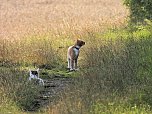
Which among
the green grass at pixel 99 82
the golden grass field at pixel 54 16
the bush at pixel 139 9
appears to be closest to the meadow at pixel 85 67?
the green grass at pixel 99 82

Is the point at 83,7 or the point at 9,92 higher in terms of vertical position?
the point at 83,7

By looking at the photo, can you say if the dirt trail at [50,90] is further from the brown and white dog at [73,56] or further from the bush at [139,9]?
the bush at [139,9]

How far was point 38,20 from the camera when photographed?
26984 mm

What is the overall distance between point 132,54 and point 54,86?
217 cm

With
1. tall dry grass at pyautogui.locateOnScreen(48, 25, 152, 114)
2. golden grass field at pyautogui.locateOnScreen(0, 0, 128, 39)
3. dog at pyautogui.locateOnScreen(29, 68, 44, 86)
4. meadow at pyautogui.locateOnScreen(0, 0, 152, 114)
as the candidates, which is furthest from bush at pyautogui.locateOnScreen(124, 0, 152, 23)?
dog at pyautogui.locateOnScreen(29, 68, 44, 86)

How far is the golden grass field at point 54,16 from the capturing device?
71.8 feet

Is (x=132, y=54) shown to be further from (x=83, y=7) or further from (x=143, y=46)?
(x=83, y=7)

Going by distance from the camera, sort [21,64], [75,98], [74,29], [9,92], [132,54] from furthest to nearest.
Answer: [74,29], [21,64], [132,54], [9,92], [75,98]

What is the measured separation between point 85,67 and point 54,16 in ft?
47.9

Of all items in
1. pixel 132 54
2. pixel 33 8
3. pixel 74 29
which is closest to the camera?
pixel 132 54

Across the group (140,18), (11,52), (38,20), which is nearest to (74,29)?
(140,18)

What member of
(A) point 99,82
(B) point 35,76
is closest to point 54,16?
(B) point 35,76

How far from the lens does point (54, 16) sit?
29016 millimetres

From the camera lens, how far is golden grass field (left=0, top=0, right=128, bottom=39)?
2189 centimetres
